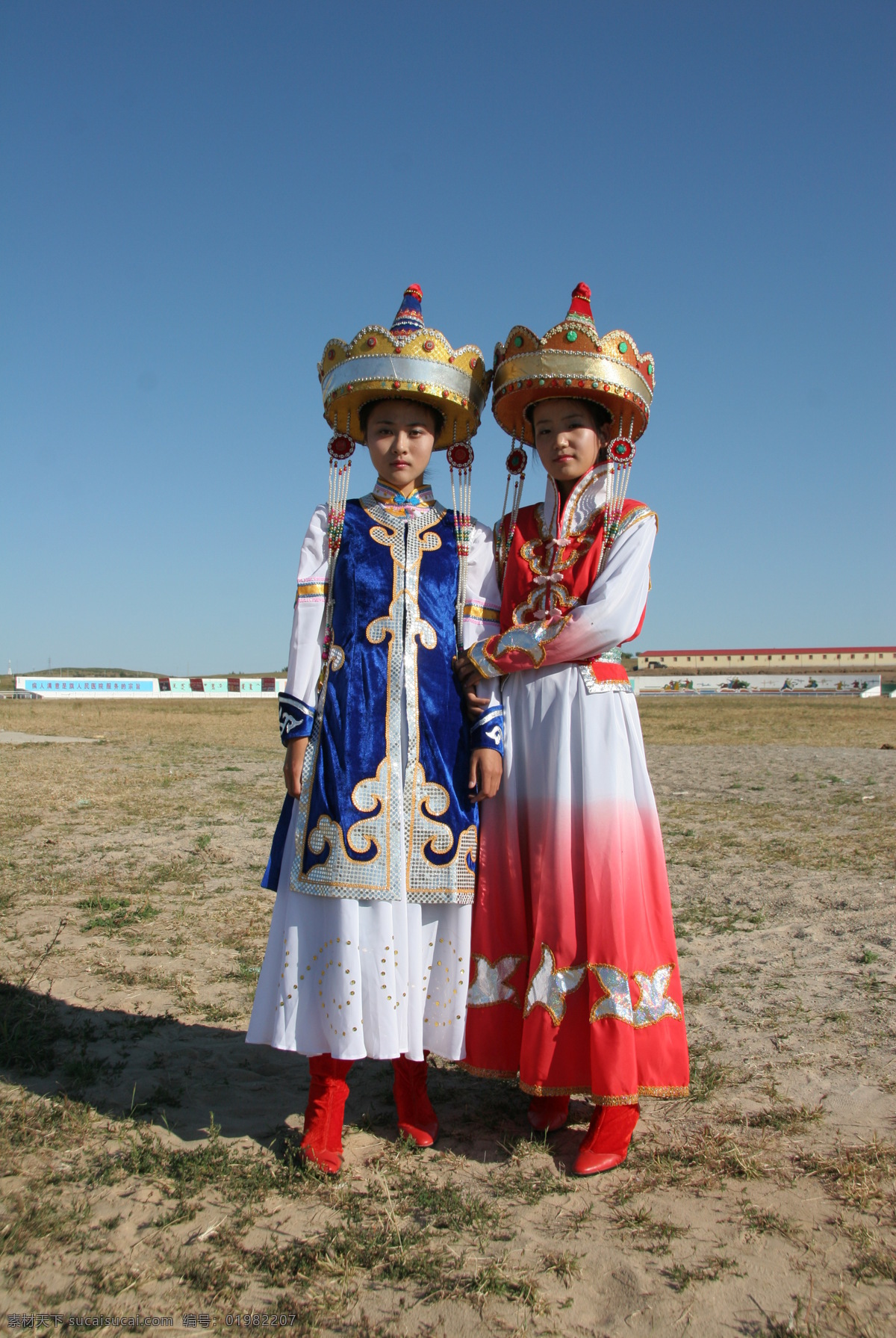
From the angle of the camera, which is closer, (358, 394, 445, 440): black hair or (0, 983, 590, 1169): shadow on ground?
(0, 983, 590, 1169): shadow on ground

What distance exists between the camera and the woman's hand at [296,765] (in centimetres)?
279

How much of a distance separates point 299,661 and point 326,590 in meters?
0.28

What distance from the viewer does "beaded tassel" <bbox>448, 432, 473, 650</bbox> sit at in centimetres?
303

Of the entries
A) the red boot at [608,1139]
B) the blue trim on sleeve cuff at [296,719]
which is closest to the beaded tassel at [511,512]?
the blue trim on sleeve cuff at [296,719]

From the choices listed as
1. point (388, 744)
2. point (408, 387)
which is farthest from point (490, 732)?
point (408, 387)

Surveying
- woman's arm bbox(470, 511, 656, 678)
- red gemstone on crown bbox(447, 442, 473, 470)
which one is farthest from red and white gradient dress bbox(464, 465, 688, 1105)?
red gemstone on crown bbox(447, 442, 473, 470)

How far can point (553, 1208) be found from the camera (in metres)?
2.38

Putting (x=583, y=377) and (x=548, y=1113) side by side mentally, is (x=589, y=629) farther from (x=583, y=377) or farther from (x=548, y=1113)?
(x=548, y=1113)

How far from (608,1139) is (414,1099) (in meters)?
0.63

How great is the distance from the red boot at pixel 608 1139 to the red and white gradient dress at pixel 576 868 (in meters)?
0.11

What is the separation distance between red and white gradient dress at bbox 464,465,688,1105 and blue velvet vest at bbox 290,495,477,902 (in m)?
0.17

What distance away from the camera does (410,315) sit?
2.99 meters

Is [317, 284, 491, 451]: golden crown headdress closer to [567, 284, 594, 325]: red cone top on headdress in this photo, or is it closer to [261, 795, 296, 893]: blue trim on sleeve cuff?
[567, 284, 594, 325]: red cone top on headdress

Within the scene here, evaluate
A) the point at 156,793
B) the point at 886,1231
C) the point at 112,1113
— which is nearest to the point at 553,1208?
the point at 886,1231
